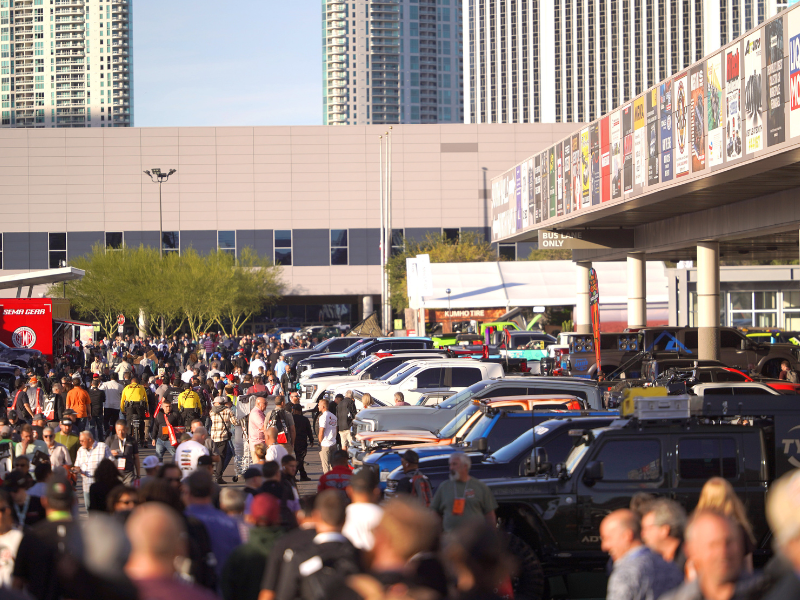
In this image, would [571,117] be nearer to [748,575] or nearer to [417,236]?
[417,236]

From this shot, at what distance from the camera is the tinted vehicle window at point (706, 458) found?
9.03m

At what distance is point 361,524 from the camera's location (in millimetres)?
6184

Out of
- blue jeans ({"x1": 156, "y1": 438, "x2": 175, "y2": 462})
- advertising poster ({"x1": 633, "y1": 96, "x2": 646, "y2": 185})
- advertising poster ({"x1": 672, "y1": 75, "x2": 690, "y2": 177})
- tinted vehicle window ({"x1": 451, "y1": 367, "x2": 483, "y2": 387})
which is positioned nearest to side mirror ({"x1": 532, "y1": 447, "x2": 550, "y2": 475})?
blue jeans ({"x1": 156, "y1": 438, "x2": 175, "y2": 462})

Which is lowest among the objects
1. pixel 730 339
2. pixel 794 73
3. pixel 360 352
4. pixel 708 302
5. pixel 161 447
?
pixel 161 447

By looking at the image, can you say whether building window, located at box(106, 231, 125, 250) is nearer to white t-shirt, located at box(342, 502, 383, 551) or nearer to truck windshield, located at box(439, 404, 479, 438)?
truck windshield, located at box(439, 404, 479, 438)

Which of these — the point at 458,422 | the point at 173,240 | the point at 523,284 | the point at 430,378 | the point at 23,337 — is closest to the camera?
the point at 458,422

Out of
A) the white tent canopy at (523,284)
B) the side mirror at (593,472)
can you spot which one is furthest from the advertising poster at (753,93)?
the white tent canopy at (523,284)

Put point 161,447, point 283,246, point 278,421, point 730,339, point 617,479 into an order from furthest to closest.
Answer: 1. point 283,246
2. point 730,339
3. point 161,447
4. point 278,421
5. point 617,479

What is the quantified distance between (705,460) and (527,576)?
2.16 meters

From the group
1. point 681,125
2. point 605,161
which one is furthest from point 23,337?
point 681,125

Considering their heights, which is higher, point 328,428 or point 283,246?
point 283,246

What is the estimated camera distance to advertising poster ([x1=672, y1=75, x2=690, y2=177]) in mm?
20984

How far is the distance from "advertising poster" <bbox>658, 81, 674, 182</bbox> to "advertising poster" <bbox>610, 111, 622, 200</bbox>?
9.03 feet

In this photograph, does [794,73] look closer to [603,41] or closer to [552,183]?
[552,183]
